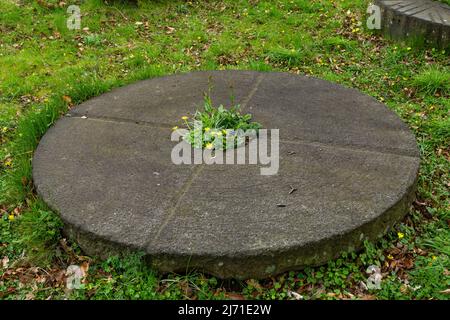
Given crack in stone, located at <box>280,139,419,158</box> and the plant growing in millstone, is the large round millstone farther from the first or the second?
the plant growing in millstone

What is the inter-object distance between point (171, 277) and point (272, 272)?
545mm

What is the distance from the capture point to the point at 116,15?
6648 millimetres

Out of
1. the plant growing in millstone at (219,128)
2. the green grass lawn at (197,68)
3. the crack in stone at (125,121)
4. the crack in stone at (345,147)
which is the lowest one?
the green grass lawn at (197,68)

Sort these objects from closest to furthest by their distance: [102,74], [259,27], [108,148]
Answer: [108,148] < [102,74] < [259,27]

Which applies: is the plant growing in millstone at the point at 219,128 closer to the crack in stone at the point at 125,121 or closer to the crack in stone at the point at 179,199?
the crack in stone at the point at 125,121

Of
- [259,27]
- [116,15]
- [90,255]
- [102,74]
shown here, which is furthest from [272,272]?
[116,15]

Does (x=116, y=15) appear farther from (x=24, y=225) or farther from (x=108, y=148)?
Answer: (x=24, y=225)

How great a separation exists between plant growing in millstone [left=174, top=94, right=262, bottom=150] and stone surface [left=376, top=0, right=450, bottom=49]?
2.90 metres

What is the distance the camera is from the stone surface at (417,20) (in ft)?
17.4

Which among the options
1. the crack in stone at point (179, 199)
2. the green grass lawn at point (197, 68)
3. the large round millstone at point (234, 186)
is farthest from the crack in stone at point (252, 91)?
the crack in stone at point (179, 199)

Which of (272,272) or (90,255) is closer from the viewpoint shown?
(272,272)

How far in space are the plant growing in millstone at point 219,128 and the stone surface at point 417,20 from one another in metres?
2.90

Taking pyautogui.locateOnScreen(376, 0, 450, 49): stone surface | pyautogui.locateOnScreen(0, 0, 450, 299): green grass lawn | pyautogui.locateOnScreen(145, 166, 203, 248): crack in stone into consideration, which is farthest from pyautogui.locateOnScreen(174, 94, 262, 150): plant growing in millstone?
pyautogui.locateOnScreen(376, 0, 450, 49): stone surface

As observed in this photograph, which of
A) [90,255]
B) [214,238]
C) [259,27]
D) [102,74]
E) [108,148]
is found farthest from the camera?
[259,27]
